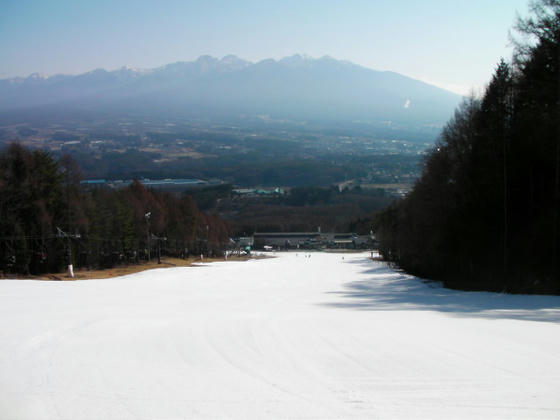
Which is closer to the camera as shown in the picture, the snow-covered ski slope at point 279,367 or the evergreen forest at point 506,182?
the snow-covered ski slope at point 279,367

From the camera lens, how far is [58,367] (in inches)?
242

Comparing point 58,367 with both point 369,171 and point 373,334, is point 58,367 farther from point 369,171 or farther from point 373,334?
point 369,171

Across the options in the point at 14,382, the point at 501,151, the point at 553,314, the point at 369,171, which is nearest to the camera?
the point at 14,382

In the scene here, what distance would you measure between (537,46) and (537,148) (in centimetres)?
379

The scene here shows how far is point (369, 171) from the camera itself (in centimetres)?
18388

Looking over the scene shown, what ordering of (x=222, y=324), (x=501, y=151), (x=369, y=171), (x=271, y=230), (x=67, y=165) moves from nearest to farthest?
(x=222, y=324), (x=501, y=151), (x=67, y=165), (x=271, y=230), (x=369, y=171)

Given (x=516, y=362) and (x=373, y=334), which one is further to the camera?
(x=373, y=334)

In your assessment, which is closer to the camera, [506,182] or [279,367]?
[279,367]

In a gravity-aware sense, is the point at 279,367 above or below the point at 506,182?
below

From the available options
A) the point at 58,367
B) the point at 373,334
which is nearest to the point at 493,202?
the point at 373,334

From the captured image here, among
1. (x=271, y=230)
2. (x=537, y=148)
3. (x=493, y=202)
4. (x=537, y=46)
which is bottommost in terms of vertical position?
(x=271, y=230)

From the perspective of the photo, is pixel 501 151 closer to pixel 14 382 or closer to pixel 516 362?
pixel 516 362

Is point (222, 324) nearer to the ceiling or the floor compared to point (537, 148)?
nearer to the floor

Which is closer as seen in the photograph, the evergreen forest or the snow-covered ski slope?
the snow-covered ski slope
